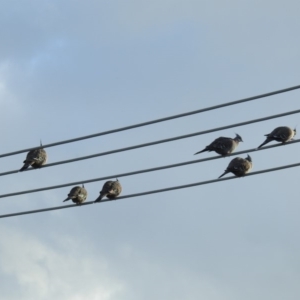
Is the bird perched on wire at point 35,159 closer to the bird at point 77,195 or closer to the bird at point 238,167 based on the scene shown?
the bird at point 77,195

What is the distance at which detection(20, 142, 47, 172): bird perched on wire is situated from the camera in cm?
2662

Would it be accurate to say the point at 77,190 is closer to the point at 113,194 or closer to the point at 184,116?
the point at 113,194

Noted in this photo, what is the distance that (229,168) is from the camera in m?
25.9

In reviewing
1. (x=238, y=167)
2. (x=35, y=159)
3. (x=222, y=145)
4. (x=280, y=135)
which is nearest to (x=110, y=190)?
(x=35, y=159)

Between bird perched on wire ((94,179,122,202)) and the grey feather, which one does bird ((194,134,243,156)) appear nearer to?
bird perched on wire ((94,179,122,202))

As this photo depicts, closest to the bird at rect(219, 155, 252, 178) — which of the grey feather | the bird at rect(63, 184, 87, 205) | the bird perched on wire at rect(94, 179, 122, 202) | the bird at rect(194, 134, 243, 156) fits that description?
the bird at rect(194, 134, 243, 156)

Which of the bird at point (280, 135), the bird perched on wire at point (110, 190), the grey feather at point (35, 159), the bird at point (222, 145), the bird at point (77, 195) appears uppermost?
the grey feather at point (35, 159)

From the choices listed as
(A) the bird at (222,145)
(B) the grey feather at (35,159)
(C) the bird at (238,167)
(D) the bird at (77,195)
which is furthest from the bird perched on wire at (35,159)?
(C) the bird at (238,167)

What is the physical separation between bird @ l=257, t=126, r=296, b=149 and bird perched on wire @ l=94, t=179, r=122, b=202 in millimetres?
3955

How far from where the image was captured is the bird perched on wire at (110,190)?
27234mm

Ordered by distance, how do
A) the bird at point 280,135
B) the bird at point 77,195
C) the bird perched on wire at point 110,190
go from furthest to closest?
the bird at point 77,195, the bird perched on wire at point 110,190, the bird at point 280,135

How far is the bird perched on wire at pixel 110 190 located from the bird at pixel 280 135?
3955mm

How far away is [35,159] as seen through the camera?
88.3 feet

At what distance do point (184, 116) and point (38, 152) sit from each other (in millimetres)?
7717
